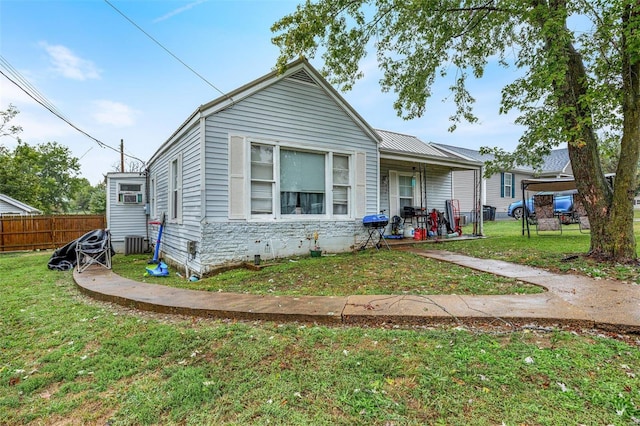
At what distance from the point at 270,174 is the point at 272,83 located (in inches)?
78.3

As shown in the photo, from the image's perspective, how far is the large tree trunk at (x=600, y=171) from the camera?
17.7 feet

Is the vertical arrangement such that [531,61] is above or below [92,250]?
above

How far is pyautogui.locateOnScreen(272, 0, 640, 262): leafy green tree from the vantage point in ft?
16.8

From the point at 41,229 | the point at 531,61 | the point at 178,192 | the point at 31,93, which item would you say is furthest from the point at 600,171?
the point at 41,229

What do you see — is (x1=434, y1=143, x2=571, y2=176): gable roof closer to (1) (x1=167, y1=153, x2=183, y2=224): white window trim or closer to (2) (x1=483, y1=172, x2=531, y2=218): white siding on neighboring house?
(2) (x1=483, y1=172, x2=531, y2=218): white siding on neighboring house

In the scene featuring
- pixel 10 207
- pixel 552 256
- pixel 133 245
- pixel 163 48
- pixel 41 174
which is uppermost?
pixel 163 48

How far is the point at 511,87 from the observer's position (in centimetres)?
647

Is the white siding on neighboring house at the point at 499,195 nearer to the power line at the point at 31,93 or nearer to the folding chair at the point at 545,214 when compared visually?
the folding chair at the point at 545,214

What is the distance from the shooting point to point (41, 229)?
1362 cm

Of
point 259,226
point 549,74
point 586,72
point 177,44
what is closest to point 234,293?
point 259,226

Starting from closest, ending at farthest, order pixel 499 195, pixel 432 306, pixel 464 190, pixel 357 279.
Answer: pixel 432 306 < pixel 357 279 < pixel 464 190 < pixel 499 195

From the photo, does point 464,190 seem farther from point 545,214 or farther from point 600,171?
point 600,171

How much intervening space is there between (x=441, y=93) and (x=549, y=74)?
4392 mm

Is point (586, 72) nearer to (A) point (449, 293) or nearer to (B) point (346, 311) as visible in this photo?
(A) point (449, 293)
